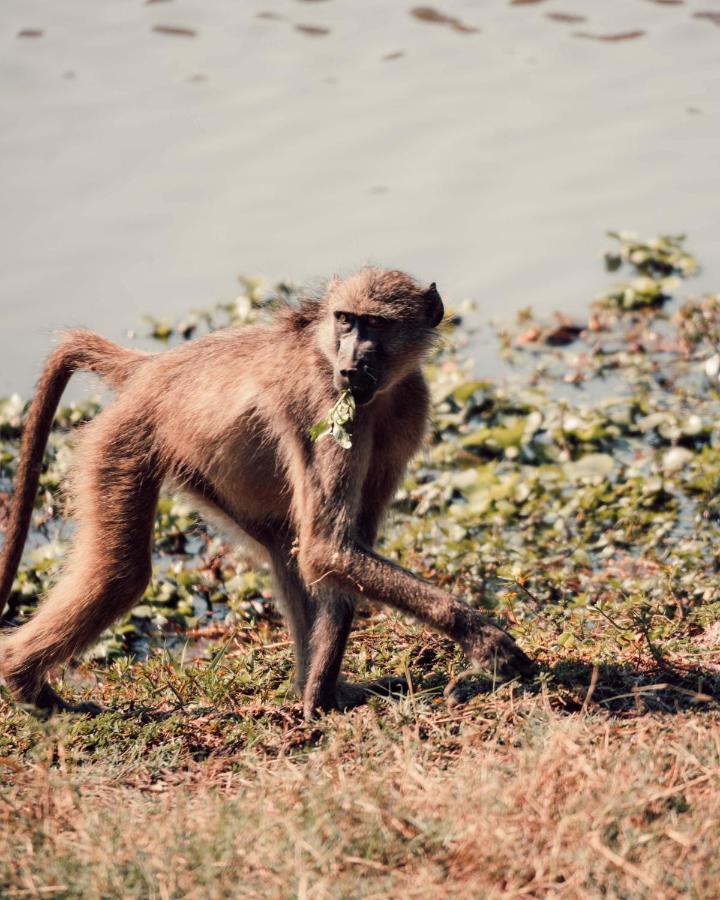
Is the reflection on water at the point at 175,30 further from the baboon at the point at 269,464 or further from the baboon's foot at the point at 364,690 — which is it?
the baboon's foot at the point at 364,690

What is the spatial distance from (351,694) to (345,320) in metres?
1.31

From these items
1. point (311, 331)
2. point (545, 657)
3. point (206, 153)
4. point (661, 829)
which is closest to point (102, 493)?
point (311, 331)

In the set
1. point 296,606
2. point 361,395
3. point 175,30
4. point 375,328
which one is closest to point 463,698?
point 296,606

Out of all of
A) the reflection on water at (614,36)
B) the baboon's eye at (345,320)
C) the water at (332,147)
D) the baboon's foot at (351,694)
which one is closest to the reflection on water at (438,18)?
the water at (332,147)

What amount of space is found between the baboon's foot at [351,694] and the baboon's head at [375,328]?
1.00 m

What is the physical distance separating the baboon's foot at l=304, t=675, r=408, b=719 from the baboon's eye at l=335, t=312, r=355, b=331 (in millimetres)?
1252

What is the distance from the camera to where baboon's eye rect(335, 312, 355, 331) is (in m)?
4.45

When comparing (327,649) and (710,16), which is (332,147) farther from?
(327,649)

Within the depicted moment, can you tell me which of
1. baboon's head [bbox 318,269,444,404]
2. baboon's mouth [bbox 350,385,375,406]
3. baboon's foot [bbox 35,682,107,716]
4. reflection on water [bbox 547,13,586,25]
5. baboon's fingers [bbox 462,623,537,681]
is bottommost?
baboon's foot [bbox 35,682,107,716]

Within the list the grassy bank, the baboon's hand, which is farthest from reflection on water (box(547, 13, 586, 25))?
the baboon's hand

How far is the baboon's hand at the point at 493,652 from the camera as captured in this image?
13.6 feet

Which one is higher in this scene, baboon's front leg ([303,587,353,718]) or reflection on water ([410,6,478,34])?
reflection on water ([410,6,478,34])

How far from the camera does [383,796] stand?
335 cm

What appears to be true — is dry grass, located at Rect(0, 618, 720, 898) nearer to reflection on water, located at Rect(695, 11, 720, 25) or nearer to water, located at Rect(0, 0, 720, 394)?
water, located at Rect(0, 0, 720, 394)
